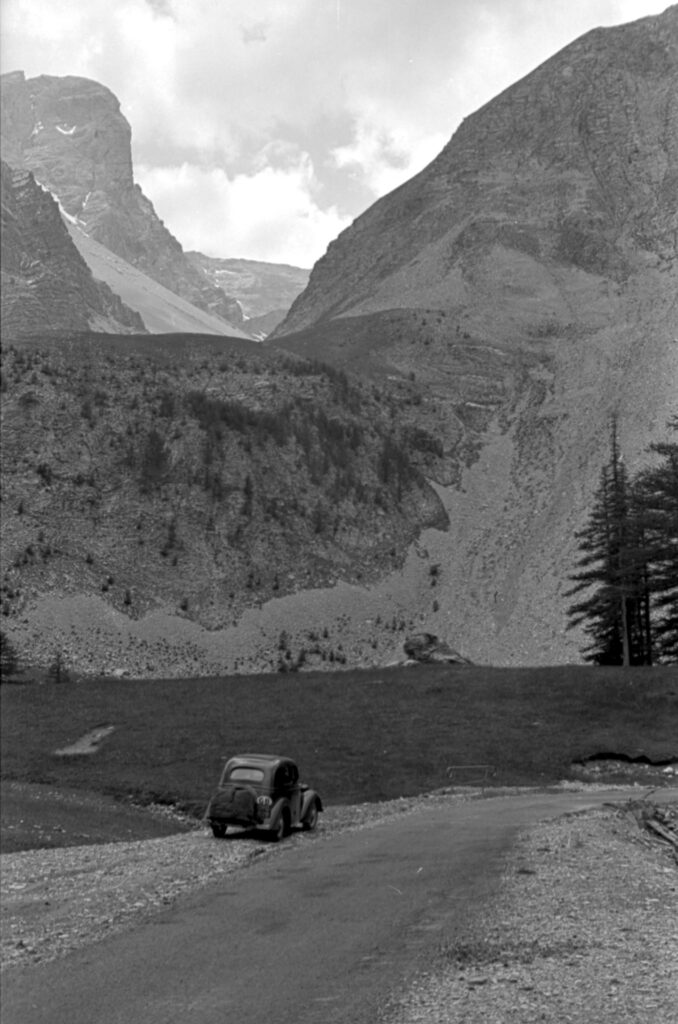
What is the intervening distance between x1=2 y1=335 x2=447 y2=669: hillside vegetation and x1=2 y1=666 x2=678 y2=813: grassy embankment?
15.8m

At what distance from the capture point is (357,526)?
7794 cm

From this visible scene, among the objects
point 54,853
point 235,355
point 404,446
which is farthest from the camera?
point 235,355

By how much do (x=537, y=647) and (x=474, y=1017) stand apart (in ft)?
188

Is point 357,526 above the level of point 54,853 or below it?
above

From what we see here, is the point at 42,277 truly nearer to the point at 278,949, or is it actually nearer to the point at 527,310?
the point at 527,310

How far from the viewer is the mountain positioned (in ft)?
251

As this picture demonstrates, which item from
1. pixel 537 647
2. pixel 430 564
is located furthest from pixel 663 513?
pixel 430 564

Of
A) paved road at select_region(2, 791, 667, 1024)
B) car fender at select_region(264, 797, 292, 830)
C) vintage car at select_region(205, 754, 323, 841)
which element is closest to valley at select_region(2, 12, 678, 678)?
vintage car at select_region(205, 754, 323, 841)

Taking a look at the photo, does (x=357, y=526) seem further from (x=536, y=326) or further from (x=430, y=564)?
(x=536, y=326)

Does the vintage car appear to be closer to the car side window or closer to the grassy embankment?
the car side window

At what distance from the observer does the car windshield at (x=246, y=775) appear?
2184 cm

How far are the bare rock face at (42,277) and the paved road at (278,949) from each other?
5986 inches

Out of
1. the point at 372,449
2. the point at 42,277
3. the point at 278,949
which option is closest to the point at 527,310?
the point at 372,449

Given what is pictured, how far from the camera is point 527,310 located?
375 feet
